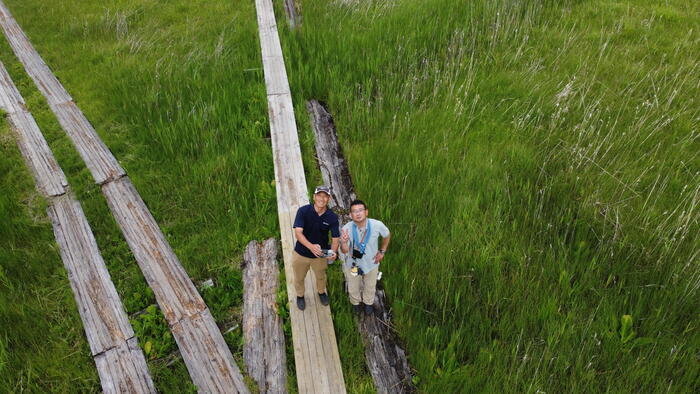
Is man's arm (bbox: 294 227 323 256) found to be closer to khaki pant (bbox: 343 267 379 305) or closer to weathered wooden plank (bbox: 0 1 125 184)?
khaki pant (bbox: 343 267 379 305)

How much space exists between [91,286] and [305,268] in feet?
7.00

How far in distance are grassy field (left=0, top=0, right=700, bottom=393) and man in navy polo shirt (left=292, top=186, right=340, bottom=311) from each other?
540 millimetres

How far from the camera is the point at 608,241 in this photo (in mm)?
3895

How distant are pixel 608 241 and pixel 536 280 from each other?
773mm

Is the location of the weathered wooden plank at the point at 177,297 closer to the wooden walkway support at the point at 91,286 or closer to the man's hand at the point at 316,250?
the wooden walkway support at the point at 91,286

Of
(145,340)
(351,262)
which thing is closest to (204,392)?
(145,340)

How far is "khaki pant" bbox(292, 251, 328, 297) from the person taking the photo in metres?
3.56

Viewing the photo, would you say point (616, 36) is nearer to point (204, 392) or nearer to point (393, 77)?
point (393, 77)

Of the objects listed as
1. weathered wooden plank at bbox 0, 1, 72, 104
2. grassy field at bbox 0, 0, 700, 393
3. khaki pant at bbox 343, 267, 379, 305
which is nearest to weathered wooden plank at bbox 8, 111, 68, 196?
grassy field at bbox 0, 0, 700, 393

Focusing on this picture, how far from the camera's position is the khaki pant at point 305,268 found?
356cm

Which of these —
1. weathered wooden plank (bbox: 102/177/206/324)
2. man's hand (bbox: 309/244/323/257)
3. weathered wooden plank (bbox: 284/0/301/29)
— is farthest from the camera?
weathered wooden plank (bbox: 284/0/301/29)

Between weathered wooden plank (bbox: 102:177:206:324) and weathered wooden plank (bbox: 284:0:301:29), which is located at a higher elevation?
weathered wooden plank (bbox: 284:0:301:29)

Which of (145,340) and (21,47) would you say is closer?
(145,340)

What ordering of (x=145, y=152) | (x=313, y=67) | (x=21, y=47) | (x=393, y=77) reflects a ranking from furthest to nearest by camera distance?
(x=21, y=47)
(x=313, y=67)
(x=393, y=77)
(x=145, y=152)
